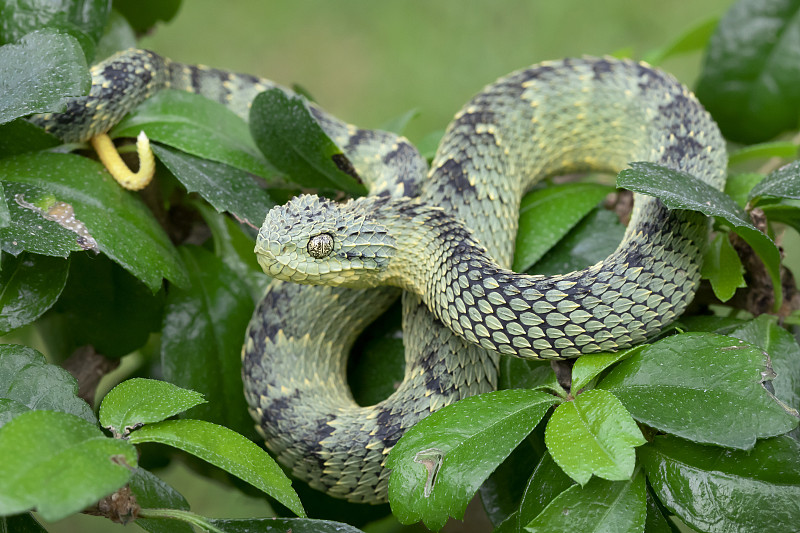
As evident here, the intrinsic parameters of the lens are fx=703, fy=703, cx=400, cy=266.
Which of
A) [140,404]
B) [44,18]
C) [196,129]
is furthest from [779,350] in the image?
[44,18]

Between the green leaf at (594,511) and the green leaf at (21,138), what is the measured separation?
0.96 metres

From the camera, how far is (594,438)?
836 millimetres

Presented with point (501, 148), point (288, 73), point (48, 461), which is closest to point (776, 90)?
point (501, 148)

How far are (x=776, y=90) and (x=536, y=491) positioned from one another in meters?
1.36

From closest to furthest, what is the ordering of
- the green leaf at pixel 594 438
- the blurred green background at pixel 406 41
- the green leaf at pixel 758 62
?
the green leaf at pixel 594 438
the green leaf at pixel 758 62
the blurred green background at pixel 406 41

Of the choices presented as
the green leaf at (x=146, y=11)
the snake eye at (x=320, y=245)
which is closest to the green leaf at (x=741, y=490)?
the snake eye at (x=320, y=245)

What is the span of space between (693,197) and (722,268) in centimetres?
19

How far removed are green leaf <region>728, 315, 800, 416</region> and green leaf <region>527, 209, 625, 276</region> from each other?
0.85ft

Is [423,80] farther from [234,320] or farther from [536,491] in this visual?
[536,491]

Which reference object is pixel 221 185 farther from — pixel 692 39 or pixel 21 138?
pixel 692 39

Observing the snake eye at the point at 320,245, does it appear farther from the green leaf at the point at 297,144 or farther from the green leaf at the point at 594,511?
the green leaf at the point at 594,511

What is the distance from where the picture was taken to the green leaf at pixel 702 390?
835mm

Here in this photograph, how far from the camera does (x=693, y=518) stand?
0.87 metres

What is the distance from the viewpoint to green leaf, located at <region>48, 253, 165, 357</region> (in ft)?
4.02
